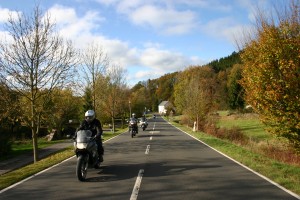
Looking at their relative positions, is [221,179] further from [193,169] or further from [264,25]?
[264,25]

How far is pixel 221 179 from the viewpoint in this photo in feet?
31.0

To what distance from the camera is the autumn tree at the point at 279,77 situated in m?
12.4

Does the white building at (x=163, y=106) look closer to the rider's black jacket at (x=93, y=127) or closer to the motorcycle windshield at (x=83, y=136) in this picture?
the rider's black jacket at (x=93, y=127)

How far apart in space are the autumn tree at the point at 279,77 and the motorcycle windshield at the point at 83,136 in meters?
6.53

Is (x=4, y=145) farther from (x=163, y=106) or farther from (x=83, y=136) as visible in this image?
(x=163, y=106)

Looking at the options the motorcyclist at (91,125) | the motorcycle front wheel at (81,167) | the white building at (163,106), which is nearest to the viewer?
the motorcycle front wheel at (81,167)

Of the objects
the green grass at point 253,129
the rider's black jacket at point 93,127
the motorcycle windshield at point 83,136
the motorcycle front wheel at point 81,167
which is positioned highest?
the rider's black jacket at point 93,127

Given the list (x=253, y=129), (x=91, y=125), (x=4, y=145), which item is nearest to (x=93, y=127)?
(x=91, y=125)

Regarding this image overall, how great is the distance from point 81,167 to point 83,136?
2.98 ft

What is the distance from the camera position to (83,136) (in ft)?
33.1

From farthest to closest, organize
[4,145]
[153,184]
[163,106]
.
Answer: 1. [163,106]
2. [4,145]
3. [153,184]

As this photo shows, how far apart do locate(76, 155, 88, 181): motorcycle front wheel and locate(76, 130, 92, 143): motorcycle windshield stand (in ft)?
1.47

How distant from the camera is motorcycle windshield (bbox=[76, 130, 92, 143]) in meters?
10.0

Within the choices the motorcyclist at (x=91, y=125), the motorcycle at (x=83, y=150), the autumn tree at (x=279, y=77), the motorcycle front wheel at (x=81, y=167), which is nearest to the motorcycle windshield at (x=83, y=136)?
the motorcycle at (x=83, y=150)
